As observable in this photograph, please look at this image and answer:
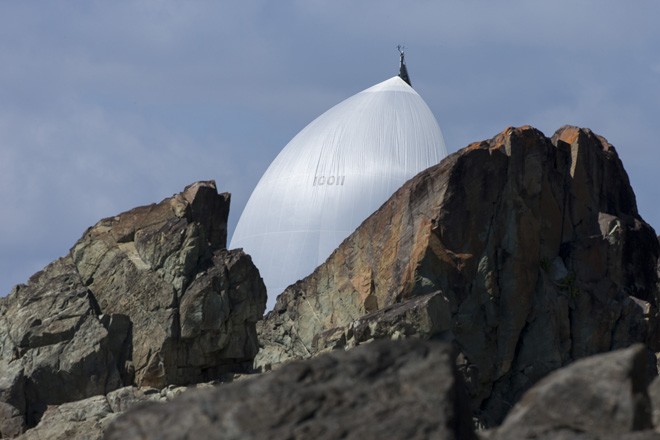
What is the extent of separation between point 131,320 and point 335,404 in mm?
26893

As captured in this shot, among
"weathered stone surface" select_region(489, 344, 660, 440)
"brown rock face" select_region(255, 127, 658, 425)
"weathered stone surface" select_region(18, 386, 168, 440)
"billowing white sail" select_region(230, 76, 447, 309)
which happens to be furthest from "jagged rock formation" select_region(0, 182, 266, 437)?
"weathered stone surface" select_region(489, 344, 660, 440)

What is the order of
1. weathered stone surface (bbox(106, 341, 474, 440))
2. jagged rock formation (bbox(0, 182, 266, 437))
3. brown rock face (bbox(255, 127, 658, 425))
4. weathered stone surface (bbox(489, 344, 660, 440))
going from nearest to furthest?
weathered stone surface (bbox(106, 341, 474, 440))
weathered stone surface (bbox(489, 344, 660, 440))
jagged rock formation (bbox(0, 182, 266, 437))
brown rock face (bbox(255, 127, 658, 425))

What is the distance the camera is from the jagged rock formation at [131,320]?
3931cm

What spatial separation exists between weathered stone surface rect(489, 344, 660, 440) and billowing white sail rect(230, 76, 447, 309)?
48.8m

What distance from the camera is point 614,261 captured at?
46219 mm

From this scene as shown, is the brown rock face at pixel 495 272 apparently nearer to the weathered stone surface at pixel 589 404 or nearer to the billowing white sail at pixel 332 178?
the billowing white sail at pixel 332 178

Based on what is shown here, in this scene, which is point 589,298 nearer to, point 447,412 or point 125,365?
point 125,365

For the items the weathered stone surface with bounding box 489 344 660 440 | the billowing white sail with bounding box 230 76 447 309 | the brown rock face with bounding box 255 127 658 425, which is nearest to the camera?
the weathered stone surface with bounding box 489 344 660 440

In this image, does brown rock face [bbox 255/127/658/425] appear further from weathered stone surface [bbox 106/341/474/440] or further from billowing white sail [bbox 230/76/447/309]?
weathered stone surface [bbox 106/341/474/440]

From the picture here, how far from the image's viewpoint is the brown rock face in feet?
137

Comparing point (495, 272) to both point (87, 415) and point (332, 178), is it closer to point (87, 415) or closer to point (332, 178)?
point (87, 415)

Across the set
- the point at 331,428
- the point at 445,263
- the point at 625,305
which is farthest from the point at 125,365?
the point at 331,428

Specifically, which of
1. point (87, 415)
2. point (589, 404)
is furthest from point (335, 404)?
point (87, 415)

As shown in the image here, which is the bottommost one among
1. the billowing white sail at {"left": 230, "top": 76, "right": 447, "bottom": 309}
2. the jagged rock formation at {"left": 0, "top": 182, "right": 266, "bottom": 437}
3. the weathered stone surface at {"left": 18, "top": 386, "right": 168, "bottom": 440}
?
the weathered stone surface at {"left": 18, "top": 386, "right": 168, "bottom": 440}
